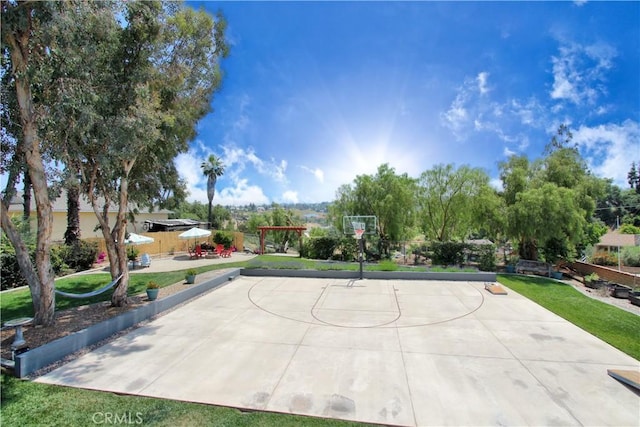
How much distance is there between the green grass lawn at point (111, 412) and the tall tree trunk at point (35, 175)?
2718mm

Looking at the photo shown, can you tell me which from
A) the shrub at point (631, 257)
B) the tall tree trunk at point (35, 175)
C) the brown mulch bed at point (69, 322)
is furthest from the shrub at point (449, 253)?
the tall tree trunk at point (35, 175)

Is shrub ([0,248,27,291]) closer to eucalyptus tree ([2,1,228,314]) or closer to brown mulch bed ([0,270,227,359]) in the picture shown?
brown mulch bed ([0,270,227,359])

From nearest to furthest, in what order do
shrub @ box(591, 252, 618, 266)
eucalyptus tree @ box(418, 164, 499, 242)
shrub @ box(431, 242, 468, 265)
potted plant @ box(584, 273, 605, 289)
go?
1. potted plant @ box(584, 273, 605, 289)
2. shrub @ box(431, 242, 468, 265)
3. eucalyptus tree @ box(418, 164, 499, 242)
4. shrub @ box(591, 252, 618, 266)

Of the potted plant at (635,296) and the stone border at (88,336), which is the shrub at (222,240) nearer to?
the stone border at (88,336)

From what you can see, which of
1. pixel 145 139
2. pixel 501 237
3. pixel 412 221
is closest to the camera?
pixel 145 139

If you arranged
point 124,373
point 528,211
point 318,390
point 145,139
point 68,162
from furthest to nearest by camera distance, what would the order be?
point 528,211, point 145,139, point 68,162, point 124,373, point 318,390

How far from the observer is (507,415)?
14.9 feet

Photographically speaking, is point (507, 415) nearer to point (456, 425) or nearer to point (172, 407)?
point (456, 425)

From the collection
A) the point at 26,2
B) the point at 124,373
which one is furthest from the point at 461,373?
the point at 26,2

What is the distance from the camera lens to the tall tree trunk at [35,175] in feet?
21.0

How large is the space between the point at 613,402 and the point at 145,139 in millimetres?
10548

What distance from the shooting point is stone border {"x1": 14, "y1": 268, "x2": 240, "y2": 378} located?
223 inches

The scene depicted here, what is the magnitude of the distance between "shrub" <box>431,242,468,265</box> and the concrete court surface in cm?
820
